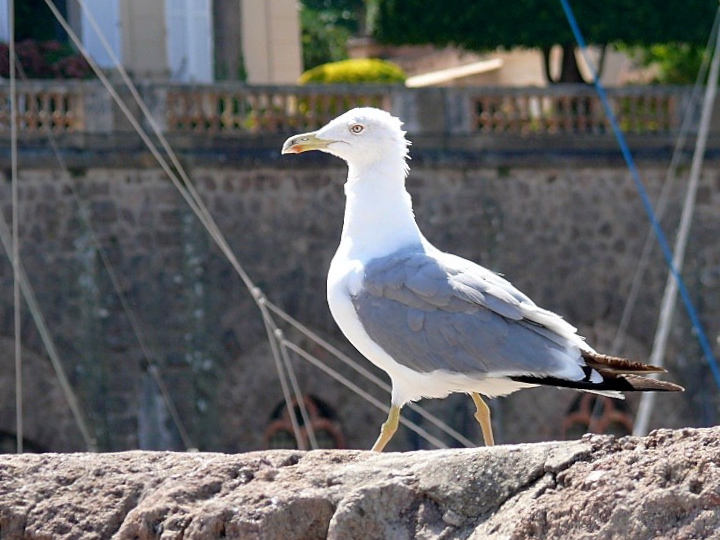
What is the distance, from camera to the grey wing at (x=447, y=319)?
21.4 feet

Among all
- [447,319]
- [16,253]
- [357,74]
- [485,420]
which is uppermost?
[357,74]

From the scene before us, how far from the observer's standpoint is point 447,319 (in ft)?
21.8

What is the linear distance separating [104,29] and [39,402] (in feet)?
Result: 15.6

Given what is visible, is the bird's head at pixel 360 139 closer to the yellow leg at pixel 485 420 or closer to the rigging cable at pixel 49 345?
the yellow leg at pixel 485 420

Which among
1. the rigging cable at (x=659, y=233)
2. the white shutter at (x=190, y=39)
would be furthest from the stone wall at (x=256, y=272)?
the white shutter at (x=190, y=39)

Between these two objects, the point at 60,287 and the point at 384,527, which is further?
the point at 60,287

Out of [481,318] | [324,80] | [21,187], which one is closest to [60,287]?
[21,187]

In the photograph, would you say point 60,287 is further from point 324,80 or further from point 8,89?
point 324,80

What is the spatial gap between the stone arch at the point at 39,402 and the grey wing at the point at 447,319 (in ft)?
37.1

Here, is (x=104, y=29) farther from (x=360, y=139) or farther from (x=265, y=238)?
(x=360, y=139)

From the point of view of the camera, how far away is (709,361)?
19.3 metres

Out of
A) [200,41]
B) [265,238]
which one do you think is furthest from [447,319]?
[200,41]

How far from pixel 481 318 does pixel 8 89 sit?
11500 millimetres

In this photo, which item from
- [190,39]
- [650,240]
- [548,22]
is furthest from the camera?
[548,22]
